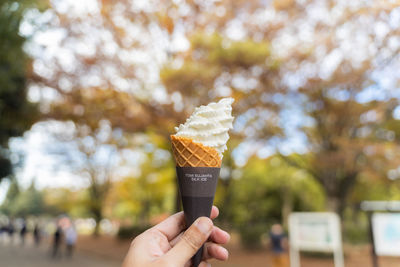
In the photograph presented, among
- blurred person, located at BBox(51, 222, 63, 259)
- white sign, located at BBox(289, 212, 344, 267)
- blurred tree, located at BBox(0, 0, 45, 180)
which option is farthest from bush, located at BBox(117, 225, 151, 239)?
white sign, located at BBox(289, 212, 344, 267)

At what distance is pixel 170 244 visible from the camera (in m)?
2.19

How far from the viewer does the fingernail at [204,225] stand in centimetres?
183

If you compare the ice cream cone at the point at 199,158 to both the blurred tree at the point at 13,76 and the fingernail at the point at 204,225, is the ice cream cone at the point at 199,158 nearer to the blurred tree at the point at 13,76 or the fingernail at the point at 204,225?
the fingernail at the point at 204,225

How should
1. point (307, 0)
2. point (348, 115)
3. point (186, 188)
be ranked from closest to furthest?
1. point (186, 188)
2. point (307, 0)
3. point (348, 115)

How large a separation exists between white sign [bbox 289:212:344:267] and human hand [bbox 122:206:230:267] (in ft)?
28.9

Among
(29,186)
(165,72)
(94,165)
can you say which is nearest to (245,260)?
(165,72)

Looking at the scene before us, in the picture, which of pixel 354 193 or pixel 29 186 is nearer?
pixel 354 193

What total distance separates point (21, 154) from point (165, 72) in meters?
12.2

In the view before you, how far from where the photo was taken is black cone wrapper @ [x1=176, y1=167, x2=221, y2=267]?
2002 millimetres

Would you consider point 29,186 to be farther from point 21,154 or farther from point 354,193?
point 354,193

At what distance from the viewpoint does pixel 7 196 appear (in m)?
63.7

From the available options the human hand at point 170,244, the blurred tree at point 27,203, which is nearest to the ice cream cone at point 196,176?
the human hand at point 170,244

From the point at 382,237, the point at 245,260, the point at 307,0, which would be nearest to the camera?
the point at 382,237

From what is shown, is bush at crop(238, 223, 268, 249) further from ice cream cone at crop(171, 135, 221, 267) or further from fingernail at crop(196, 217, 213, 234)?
fingernail at crop(196, 217, 213, 234)
